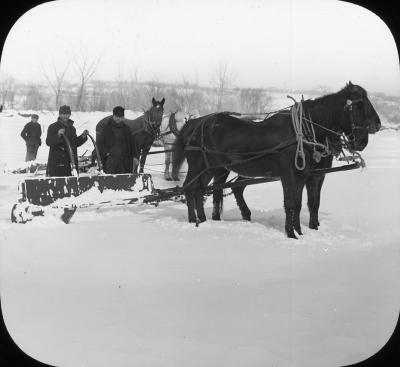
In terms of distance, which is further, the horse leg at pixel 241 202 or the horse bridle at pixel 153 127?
the horse bridle at pixel 153 127

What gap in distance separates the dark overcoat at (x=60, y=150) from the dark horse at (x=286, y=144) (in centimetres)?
133

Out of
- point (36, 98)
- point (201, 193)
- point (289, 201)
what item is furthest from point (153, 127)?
point (36, 98)

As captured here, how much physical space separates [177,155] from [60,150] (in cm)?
153

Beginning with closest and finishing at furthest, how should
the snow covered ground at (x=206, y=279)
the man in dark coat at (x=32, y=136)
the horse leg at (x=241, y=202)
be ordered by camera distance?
1. the snow covered ground at (x=206, y=279)
2. the man in dark coat at (x=32, y=136)
3. the horse leg at (x=241, y=202)

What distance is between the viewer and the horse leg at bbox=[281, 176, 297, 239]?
6.77 metres

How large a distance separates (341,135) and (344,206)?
2.58ft

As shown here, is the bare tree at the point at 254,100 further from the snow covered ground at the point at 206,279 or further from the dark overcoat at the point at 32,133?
the dark overcoat at the point at 32,133

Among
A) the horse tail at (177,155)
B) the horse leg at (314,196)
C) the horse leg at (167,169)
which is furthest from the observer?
the horse leg at (167,169)

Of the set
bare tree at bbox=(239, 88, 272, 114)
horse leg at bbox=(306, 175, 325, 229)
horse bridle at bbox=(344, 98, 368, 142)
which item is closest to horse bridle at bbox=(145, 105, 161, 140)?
bare tree at bbox=(239, 88, 272, 114)

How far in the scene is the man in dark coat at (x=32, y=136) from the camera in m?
5.97

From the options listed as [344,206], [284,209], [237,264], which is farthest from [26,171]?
[344,206]

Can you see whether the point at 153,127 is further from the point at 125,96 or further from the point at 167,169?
the point at 125,96

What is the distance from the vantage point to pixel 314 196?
273 inches

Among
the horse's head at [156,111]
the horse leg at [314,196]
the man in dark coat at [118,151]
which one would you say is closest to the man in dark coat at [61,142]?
the man in dark coat at [118,151]
